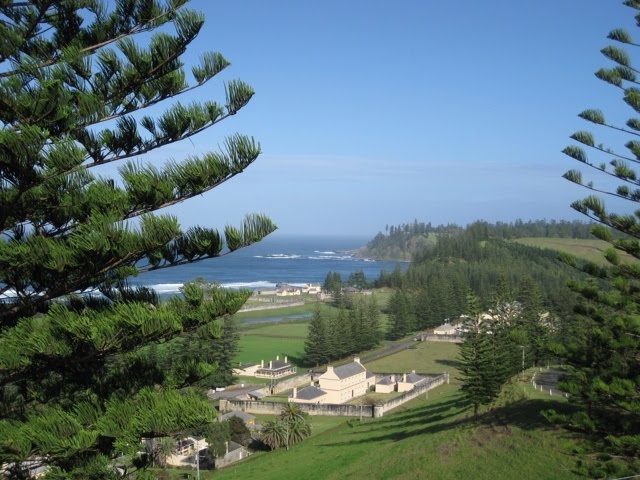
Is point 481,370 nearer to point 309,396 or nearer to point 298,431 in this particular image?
point 298,431

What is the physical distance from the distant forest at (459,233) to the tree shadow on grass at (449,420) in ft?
293

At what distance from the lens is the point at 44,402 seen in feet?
16.0

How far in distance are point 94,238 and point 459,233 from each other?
13408 centimetres

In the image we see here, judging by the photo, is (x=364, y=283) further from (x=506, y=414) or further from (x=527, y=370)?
(x=506, y=414)

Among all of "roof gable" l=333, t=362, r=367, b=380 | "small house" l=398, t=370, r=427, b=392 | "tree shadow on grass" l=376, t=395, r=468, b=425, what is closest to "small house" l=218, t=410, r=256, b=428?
"tree shadow on grass" l=376, t=395, r=468, b=425

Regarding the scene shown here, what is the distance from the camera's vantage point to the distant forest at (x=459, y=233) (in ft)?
383

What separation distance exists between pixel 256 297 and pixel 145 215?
73772 millimetres

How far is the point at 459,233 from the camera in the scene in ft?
440

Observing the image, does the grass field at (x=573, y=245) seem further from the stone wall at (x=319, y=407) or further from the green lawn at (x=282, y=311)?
the stone wall at (x=319, y=407)

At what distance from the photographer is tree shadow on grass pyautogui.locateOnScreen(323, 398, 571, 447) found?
1702 cm

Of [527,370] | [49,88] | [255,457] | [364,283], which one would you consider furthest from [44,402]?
[364,283]

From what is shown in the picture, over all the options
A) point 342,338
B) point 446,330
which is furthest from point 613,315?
point 446,330

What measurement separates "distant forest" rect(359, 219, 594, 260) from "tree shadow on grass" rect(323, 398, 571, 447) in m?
89.4

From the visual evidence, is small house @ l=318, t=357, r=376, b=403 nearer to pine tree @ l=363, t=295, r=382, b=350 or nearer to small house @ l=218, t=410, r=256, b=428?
small house @ l=218, t=410, r=256, b=428
